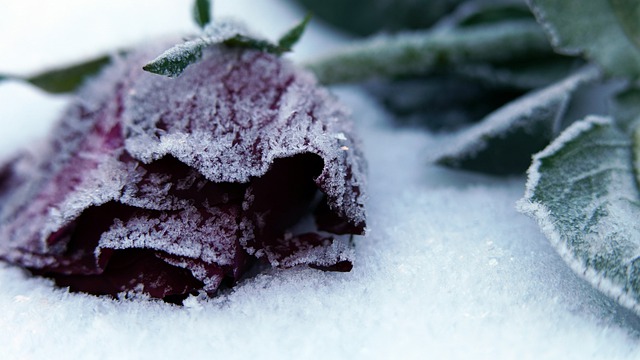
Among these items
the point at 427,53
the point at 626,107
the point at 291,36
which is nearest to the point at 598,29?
the point at 626,107

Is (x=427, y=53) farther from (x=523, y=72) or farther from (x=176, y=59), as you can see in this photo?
(x=176, y=59)

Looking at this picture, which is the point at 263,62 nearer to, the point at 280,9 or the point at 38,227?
the point at 38,227

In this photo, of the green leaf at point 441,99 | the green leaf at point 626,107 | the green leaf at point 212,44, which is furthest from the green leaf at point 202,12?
the green leaf at point 626,107

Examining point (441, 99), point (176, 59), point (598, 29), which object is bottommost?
point (441, 99)

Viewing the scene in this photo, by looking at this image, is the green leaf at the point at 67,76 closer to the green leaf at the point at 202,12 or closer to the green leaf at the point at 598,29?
the green leaf at the point at 202,12

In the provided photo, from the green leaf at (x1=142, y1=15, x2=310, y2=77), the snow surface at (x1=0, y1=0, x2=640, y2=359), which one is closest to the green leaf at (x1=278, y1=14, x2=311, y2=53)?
the green leaf at (x1=142, y1=15, x2=310, y2=77)

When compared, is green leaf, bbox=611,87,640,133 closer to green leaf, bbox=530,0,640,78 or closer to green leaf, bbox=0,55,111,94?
green leaf, bbox=530,0,640,78
